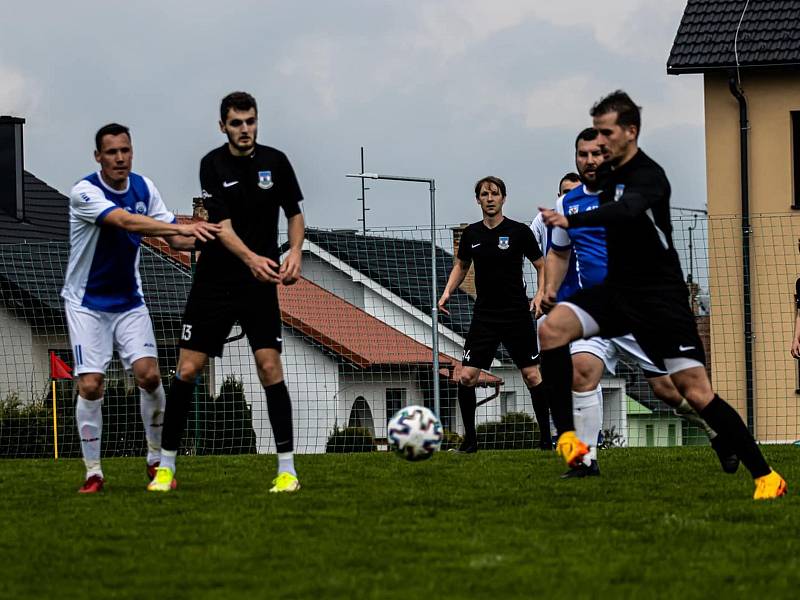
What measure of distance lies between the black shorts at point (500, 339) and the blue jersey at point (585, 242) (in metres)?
3.02

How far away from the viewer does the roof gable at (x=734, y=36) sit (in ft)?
83.1

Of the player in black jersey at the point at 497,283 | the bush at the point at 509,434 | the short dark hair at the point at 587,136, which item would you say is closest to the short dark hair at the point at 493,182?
the player in black jersey at the point at 497,283

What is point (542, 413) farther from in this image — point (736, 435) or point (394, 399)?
point (394, 399)

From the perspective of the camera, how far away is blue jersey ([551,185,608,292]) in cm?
943

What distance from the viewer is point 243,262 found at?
840cm

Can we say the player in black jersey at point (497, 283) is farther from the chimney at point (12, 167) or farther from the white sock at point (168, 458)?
the chimney at point (12, 167)

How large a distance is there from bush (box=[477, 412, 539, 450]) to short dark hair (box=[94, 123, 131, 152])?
33.8 ft

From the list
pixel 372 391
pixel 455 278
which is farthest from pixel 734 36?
pixel 455 278

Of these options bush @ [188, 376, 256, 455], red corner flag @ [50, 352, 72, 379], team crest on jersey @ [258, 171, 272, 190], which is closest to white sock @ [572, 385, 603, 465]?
team crest on jersey @ [258, 171, 272, 190]

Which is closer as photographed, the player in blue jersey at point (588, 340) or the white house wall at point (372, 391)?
the player in blue jersey at point (588, 340)

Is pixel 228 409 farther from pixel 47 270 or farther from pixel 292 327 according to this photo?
pixel 292 327

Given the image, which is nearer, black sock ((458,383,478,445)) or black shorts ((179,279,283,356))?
black shorts ((179,279,283,356))

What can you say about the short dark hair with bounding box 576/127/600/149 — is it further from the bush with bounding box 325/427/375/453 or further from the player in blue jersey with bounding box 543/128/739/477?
the bush with bounding box 325/427/375/453

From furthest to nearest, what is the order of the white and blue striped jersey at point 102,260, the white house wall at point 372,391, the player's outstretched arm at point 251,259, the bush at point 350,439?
the white house wall at point 372,391 → the bush at point 350,439 → the white and blue striped jersey at point 102,260 → the player's outstretched arm at point 251,259
